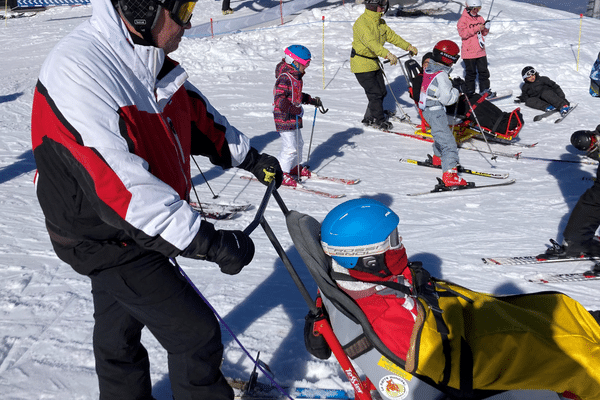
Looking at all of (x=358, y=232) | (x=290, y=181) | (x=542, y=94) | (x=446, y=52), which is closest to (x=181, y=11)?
(x=358, y=232)

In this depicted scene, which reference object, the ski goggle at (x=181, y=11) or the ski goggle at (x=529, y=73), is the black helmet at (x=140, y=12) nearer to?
the ski goggle at (x=181, y=11)

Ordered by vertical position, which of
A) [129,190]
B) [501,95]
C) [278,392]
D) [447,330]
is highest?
[129,190]

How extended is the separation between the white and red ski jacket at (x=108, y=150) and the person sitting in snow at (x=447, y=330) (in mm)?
771

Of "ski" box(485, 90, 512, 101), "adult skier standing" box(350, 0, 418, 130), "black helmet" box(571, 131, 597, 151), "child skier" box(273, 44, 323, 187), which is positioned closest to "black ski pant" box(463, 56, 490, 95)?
"ski" box(485, 90, 512, 101)

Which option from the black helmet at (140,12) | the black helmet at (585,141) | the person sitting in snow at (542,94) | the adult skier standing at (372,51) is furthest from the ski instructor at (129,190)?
the person sitting in snow at (542,94)

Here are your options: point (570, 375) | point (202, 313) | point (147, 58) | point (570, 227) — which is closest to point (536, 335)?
point (570, 375)

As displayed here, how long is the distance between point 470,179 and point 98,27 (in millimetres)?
5894

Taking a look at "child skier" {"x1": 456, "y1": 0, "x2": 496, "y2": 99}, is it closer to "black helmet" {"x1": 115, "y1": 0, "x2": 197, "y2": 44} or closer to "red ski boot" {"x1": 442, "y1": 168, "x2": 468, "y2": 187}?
"red ski boot" {"x1": 442, "y1": 168, "x2": 468, "y2": 187}

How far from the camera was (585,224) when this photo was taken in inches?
174

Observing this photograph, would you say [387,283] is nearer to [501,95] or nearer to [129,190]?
[129,190]

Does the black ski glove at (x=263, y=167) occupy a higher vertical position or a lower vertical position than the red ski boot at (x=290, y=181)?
higher

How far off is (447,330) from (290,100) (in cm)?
472

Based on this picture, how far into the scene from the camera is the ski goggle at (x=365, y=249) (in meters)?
2.40

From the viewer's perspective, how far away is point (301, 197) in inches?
254
